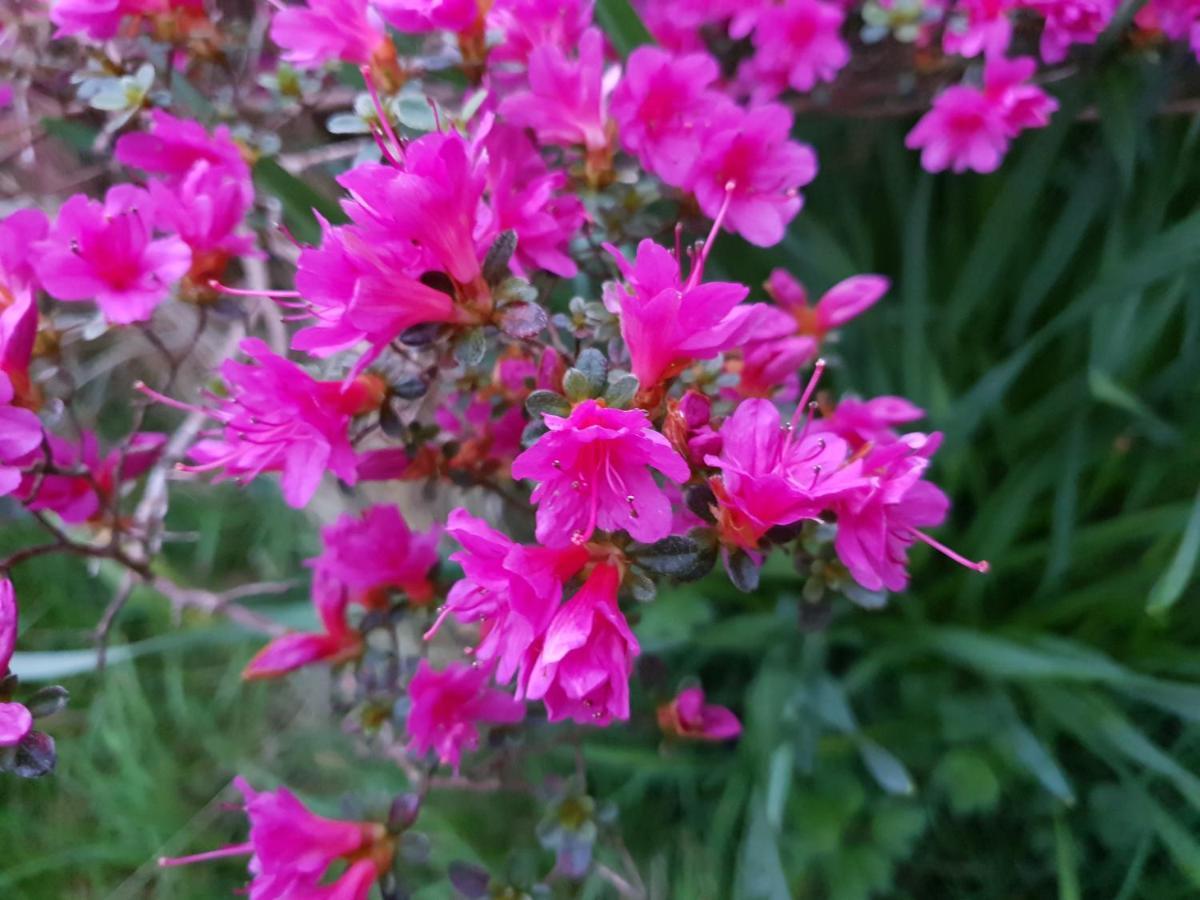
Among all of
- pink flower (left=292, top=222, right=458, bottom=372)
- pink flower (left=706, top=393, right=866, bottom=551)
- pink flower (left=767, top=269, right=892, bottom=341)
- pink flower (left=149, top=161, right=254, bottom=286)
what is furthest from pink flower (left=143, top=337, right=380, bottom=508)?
pink flower (left=767, top=269, right=892, bottom=341)

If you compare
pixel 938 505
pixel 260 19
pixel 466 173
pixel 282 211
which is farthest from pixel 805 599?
pixel 260 19

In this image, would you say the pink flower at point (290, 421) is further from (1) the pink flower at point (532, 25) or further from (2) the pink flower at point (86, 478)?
(1) the pink flower at point (532, 25)

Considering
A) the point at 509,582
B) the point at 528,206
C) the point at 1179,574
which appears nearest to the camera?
the point at 509,582

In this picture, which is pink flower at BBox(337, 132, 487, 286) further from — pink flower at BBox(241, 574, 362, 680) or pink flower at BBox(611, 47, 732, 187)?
pink flower at BBox(241, 574, 362, 680)

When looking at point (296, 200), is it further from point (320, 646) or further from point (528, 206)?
point (320, 646)

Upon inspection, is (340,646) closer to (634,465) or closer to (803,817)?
(634,465)

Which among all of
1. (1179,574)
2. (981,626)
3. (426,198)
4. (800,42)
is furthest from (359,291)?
(981,626)
